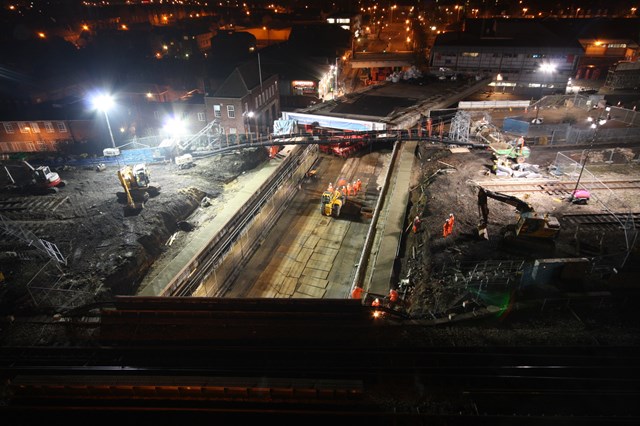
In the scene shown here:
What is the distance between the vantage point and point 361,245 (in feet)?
87.0

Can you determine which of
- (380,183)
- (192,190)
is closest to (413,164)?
(380,183)

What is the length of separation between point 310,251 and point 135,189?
42.3 ft

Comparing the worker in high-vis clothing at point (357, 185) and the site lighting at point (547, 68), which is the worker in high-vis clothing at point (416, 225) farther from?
the site lighting at point (547, 68)

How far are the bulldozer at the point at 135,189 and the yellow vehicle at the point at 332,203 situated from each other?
12515 millimetres

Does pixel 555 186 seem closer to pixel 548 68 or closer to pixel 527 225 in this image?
pixel 527 225

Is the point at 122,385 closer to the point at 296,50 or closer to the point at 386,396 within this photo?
the point at 386,396

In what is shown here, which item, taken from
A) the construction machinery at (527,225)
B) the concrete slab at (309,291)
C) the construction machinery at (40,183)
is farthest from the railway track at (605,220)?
the construction machinery at (40,183)

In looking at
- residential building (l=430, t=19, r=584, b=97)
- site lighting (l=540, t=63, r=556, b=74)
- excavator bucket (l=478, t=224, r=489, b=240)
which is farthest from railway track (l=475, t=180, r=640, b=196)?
site lighting (l=540, t=63, r=556, b=74)

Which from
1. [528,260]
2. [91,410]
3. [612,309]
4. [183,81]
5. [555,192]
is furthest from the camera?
[183,81]

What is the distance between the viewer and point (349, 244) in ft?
87.8

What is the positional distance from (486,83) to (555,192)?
26296mm

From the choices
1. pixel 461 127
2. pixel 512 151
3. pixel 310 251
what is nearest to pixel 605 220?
pixel 512 151

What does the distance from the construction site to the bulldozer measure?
6.0 inches

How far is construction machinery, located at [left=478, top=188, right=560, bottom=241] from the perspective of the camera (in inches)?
715
